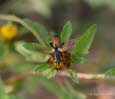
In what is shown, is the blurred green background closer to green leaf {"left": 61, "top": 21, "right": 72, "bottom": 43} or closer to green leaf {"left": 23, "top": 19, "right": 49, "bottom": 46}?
green leaf {"left": 23, "top": 19, "right": 49, "bottom": 46}

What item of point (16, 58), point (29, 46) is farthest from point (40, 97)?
point (29, 46)

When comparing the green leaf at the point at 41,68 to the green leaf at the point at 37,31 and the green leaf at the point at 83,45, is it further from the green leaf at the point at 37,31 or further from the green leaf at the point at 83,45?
the green leaf at the point at 37,31

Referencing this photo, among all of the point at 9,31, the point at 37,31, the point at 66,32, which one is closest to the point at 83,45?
the point at 66,32

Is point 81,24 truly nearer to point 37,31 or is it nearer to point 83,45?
point 37,31

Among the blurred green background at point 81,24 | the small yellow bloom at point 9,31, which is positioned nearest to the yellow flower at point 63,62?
the small yellow bloom at point 9,31

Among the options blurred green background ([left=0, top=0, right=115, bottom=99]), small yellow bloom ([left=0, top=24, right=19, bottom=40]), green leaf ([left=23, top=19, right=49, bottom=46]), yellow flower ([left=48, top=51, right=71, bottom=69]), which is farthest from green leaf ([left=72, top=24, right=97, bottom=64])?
blurred green background ([left=0, top=0, right=115, bottom=99])

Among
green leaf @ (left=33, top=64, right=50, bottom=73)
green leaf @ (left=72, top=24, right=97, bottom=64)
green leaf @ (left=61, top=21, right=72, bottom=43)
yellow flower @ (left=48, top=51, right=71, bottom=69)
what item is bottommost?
green leaf @ (left=33, top=64, right=50, bottom=73)

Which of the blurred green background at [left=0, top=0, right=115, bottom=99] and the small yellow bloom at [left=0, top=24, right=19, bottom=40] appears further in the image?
the blurred green background at [left=0, top=0, right=115, bottom=99]

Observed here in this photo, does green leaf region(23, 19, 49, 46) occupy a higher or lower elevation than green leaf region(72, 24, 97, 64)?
higher

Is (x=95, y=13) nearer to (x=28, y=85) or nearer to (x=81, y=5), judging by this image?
(x=81, y=5)
